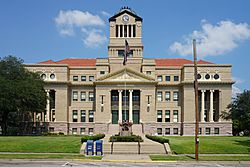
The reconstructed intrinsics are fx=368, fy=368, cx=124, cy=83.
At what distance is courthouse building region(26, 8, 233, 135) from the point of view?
74.2 metres

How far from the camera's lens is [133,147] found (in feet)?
119

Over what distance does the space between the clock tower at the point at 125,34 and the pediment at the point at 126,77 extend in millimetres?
7434

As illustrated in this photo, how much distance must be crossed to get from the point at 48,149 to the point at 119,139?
9.08 meters

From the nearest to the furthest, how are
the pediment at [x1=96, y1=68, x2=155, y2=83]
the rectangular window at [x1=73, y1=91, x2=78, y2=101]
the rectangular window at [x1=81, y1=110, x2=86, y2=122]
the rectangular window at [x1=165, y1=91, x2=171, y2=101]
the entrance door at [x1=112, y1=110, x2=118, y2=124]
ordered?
the pediment at [x1=96, y1=68, x2=155, y2=83] → the entrance door at [x1=112, y1=110, x2=118, y2=124] → the rectangular window at [x1=165, y1=91, x2=171, y2=101] → the rectangular window at [x1=81, y1=110, x2=86, y2=122] → the rectangular window at [x1=73, y1=91, x2=78, y2=101]

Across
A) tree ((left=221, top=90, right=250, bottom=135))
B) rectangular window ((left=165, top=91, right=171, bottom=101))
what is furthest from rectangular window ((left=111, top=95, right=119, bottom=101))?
tree ((left=221, top=90, right=250, bottom=135))

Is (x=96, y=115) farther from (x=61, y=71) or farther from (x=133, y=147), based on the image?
(x=133, y=147)

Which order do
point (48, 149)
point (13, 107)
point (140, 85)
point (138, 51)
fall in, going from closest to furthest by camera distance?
point (48, 149) → point (13, 107) → point (140, 85) → point (138, 51)

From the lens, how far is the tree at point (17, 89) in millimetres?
59184

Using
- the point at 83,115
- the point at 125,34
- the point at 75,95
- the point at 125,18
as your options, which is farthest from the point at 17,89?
the point at 125,18

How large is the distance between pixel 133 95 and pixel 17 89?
82.4ft

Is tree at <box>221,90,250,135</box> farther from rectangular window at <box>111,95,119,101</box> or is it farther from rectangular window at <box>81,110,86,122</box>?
rectangular window at <box>81,110,86,122</box>

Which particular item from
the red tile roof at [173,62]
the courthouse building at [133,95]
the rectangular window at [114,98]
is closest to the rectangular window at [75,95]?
the courthouse building at [133,95]

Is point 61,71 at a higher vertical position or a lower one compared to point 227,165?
higher

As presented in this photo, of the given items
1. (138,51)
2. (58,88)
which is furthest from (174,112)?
(58,88)
